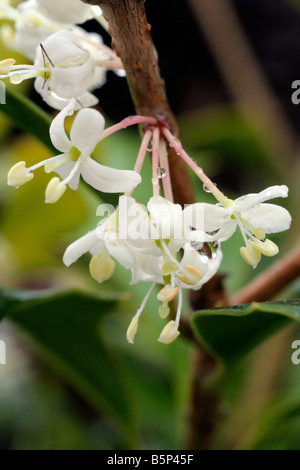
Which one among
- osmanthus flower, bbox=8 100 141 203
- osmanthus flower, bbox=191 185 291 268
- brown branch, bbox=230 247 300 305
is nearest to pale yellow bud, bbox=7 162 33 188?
osmanthus flower, bbox=8 100 141 203

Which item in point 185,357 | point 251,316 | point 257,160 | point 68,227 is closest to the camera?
point 251,316

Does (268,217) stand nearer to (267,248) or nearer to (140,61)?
(267,248)

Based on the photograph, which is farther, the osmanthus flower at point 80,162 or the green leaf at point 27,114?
the green leaf at point 27,114

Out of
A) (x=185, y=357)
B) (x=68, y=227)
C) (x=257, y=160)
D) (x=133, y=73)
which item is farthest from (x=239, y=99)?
(x=133, y=73)

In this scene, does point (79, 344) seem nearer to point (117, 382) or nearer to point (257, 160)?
point (117, 382)

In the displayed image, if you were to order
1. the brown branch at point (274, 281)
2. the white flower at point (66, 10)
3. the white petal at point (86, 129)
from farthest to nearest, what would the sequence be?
1. the brown branch at point (274, 281)
2. the white flower at point (66, 10)
3. the white petal at point (86, 129)

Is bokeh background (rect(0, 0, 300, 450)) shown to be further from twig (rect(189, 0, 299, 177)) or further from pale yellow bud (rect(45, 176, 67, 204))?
pale yellow bud (rect(45, 176, 67, 204))

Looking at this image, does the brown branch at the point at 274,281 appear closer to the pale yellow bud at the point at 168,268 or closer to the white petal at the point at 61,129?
the pale yellow bud at the point at 168,268

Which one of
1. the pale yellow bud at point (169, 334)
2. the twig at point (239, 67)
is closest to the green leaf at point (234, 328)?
the pale yellow bud at point (169, 334)
